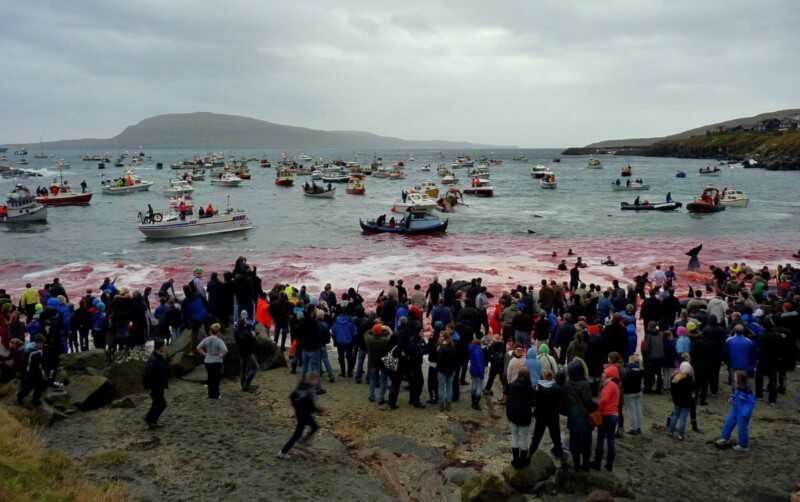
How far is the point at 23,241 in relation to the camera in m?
42.0

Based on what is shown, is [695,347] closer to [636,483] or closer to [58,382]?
[636,483]

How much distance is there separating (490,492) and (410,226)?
34042 millimetres

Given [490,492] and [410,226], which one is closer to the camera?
[490,492]

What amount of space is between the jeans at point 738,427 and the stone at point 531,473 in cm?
329

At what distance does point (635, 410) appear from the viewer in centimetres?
1020

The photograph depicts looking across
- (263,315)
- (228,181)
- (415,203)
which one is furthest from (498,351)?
(228,181)

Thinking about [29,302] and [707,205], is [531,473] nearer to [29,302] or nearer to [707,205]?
[29,302]

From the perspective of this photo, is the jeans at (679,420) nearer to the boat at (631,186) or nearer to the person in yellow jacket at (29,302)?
the person in yellow jacket at (29,302)

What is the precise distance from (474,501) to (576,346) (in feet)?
14.9

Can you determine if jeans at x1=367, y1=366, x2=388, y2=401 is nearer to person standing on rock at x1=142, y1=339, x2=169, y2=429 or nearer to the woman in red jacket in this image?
person standing on rock at x1=142, y1=339, x2=169, y2=429

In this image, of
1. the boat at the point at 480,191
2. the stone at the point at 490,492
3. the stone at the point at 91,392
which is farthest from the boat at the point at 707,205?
the stone at the point at 91,392

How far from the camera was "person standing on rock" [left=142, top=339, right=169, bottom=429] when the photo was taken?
988cm

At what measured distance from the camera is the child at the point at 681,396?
379 inches

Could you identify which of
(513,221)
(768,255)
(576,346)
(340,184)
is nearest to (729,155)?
(340,184)
